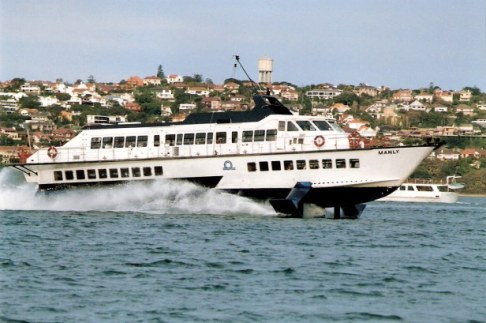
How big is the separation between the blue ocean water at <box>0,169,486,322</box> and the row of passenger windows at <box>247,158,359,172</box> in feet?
5.31

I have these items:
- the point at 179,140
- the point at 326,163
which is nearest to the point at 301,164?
the point at 326,163

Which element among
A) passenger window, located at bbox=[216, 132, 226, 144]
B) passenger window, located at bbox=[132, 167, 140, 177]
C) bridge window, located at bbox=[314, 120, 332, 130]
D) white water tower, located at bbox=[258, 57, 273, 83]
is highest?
white water tower, located at bbox=[258, 57, 273, 83]

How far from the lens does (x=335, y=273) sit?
29219mm

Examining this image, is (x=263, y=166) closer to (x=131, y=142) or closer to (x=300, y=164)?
(x=300, y=164)

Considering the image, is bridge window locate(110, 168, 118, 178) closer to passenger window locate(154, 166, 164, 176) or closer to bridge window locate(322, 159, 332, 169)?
passenger window locate(154, 166, 164, 176)

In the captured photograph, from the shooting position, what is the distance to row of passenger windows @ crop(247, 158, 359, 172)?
150 ft

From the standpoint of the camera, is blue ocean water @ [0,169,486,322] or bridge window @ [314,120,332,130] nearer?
blue ocean water @ [0,169,486,322]

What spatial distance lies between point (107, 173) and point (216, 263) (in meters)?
18.7

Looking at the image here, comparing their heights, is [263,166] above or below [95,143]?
below

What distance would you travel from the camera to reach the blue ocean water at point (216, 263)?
23.8m

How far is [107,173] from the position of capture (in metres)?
48.2

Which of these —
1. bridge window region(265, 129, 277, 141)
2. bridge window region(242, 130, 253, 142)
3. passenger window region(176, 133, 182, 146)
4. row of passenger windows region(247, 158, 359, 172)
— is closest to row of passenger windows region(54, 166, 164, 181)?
passenger window region(176, 133, 182, 146)

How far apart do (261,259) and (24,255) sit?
22.5 feet

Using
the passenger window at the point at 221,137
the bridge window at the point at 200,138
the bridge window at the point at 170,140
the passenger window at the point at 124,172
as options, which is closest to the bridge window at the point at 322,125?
the passenger window at the point at 221,137
